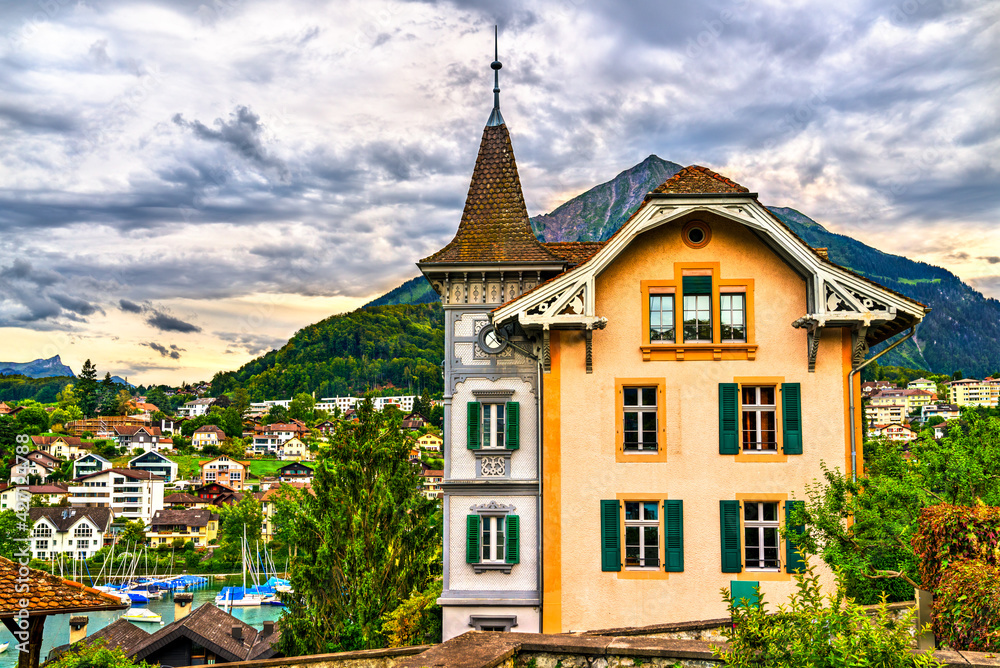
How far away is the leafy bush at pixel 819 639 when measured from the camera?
6.53 metres

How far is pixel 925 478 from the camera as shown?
1432 cm

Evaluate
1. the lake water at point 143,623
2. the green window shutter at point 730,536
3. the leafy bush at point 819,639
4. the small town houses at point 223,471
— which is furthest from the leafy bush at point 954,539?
the small town houses at point 223,471

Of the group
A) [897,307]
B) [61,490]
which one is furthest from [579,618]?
[61,490]

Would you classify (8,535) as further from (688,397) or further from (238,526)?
(688,397)

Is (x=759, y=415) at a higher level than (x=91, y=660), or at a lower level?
higher

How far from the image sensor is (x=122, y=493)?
158125 millimetres

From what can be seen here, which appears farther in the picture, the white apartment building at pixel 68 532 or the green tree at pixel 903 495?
the white apartment building at pixel 68 532

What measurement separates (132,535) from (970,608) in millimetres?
148902

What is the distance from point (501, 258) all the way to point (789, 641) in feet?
53.2

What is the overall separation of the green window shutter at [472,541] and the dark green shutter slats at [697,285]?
26.2ft

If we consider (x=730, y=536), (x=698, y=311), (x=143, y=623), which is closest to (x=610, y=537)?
(x=730, y=536)

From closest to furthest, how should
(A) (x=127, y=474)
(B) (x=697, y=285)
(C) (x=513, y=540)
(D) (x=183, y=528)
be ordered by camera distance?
(B) (x=697, y=285) < (C) (x=513, y=540) < (D) (x=183, y=528) < (A) (x=127, y=474)

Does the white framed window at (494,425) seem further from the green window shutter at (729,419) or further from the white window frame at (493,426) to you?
the green window shutter at (729,419)

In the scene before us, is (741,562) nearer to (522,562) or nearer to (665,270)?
(522,562)
